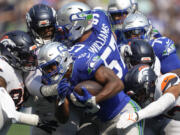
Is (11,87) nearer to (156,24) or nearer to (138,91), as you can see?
(138,91)

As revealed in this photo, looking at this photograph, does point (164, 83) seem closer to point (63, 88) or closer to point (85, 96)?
point (85, 96)

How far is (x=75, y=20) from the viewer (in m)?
4.68

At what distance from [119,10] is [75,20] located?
4.77 ft

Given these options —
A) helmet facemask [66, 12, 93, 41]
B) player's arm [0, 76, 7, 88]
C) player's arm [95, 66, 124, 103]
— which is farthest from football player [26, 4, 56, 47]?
player's arm [95, 66, 124, 103]

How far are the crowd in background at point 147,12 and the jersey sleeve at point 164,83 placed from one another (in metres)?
7.41

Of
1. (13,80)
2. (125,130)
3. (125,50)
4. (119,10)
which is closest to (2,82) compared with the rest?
(13,80)

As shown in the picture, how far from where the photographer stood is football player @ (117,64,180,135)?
13.2ft

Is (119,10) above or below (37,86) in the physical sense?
above

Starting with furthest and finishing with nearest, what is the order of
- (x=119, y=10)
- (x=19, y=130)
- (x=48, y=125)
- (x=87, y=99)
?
(x=19, y=130) → (x=119, y=10) → (x=48, y=125) → (x=87, y=99)

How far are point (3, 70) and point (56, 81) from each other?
24.6 inches

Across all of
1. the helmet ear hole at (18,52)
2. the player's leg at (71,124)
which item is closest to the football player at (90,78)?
the helmet ear hole at (18,52)

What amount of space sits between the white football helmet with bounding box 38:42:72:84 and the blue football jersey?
0.34 ft

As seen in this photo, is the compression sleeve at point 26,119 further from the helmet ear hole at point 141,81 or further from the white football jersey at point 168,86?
the white football jersey at point 168,86

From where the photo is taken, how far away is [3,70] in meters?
4.37
